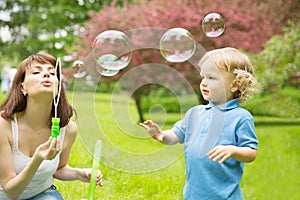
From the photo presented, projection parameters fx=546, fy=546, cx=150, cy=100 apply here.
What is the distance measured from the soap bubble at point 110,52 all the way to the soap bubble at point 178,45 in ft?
0.92

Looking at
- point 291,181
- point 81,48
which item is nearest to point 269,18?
point 81,48

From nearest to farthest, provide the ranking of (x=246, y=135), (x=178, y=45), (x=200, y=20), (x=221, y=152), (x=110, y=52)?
(x=221, y=152), (x=246, y=135), (x=178, y=45), (x=110, y=52), (x=200, y=20)

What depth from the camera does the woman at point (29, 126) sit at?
8.52 ft

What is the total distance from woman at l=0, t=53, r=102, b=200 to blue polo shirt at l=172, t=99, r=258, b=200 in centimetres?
46

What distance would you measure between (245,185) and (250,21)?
634 centimetres

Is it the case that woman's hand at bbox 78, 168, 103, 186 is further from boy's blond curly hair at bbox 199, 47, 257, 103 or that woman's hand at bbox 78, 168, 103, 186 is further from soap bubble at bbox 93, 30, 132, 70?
soap bubble at bbox 93, 30, 132, 70

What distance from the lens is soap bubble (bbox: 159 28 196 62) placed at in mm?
3482

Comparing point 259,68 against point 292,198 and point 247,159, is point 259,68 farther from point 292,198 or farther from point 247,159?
point 247,159

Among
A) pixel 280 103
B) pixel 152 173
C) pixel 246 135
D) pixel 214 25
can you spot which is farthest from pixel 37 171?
pixel 280 103

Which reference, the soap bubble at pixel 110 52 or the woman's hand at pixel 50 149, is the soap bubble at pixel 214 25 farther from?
the woman's hand at pixel 50 149

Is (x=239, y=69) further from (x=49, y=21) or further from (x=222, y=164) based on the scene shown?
(x=49, y=21)

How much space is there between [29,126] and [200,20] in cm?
697

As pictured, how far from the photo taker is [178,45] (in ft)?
11.8

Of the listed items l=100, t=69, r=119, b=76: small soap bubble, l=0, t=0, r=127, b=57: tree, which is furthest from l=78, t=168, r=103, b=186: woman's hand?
l=0, t=0, r=127, b=57: tree
